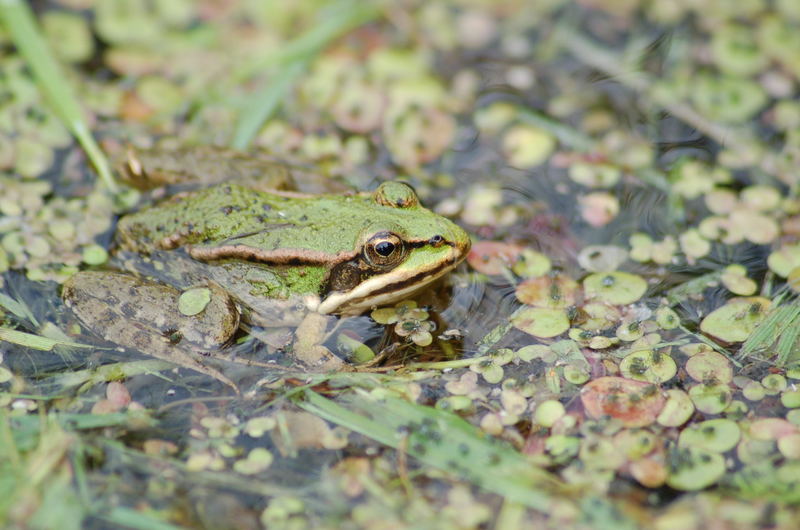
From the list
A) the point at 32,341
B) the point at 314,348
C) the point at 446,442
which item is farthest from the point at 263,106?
the point at 446,442

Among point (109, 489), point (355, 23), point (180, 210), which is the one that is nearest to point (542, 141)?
point (355, 23)

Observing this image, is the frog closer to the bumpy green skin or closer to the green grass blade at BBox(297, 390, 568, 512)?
the bumpy green skin

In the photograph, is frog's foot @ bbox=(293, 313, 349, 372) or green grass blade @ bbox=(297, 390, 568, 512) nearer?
green grass blade @ bbox=(297, 390, 568, 512)

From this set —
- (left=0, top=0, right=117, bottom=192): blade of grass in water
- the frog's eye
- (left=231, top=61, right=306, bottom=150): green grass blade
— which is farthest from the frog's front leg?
(left=231, top=61, right=306, bottom=150): green grass blade

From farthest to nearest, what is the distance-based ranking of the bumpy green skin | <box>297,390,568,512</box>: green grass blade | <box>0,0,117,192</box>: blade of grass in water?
<box>0,0,117,192</box>: blade of grass in water
the bumpy green skin
<box>297,390,568,512</box>: green grass blade

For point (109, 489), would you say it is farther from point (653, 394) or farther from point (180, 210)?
point (653, 394)

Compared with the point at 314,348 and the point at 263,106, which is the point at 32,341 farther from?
the point at 263,106
